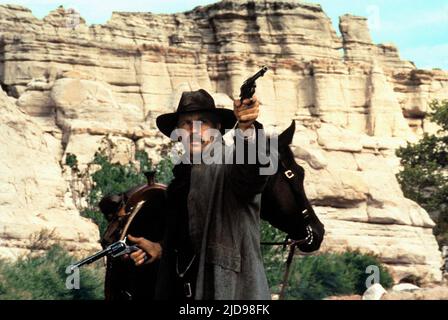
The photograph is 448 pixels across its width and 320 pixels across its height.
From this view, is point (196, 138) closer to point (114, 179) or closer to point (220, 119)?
point (220, 119)

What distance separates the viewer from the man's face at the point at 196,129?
Answer: 201 inches

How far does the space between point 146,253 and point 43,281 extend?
61.0 ft

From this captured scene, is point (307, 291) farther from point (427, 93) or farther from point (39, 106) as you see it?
point (427, 93)

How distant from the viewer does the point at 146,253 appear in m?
5.61

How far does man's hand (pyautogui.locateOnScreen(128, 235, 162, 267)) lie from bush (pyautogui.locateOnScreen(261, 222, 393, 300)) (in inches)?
1099

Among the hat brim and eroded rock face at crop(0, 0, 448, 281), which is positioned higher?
eroded rock face at crop(0, 0, 448, 281)

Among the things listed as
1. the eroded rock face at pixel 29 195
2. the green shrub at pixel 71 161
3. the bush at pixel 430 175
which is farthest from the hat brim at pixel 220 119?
the bush at pixel 430 175

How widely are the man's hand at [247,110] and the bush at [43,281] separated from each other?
1715cm

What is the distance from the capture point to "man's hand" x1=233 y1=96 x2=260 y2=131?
4.71 m

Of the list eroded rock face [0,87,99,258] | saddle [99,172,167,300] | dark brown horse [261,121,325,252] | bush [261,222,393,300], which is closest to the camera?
dark brown horse [261,121,325,252]
